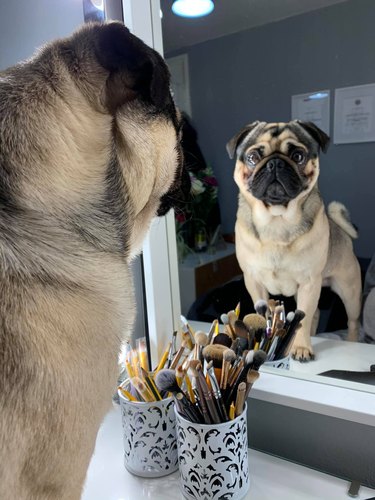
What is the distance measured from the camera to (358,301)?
0.88 meters

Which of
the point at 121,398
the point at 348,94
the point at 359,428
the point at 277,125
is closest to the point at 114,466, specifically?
the point at 121,398

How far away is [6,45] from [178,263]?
0.61 meters

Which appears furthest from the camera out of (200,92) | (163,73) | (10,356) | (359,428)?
(200,92)

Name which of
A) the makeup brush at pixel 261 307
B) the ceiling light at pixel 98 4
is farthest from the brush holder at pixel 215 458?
the ceiling light at pixel 98 4

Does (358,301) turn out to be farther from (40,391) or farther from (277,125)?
(40,391)

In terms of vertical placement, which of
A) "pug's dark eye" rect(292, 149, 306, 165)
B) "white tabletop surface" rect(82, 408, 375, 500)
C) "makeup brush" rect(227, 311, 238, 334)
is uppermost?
"pug's dark eye" rect(292, 149, 306, 165)

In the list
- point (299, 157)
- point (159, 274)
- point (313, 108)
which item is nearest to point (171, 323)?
point (159, 274)

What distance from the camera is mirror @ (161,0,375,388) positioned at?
0.84 m

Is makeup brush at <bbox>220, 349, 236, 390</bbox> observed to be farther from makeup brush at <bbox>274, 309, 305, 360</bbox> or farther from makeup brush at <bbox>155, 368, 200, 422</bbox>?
makeup brush at <bbox>274, 309, 305, 360</bbox>

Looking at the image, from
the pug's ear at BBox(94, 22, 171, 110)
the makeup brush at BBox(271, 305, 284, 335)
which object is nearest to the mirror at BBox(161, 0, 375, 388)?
the makeup brush at BBox(271, 305, 284, 335)

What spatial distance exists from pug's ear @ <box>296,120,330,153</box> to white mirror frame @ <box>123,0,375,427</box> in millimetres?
321

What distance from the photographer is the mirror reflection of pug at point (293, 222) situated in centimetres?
86

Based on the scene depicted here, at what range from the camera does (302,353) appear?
0.80 meters

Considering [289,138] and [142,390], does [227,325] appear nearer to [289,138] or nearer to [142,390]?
[142,390]
